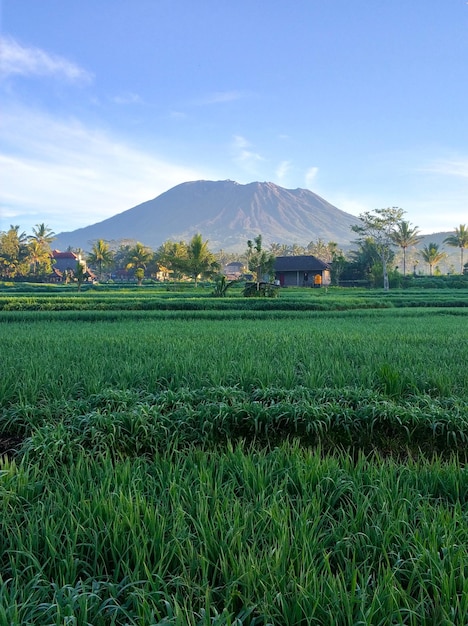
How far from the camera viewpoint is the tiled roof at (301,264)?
43.8m

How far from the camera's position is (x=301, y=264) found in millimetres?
44750

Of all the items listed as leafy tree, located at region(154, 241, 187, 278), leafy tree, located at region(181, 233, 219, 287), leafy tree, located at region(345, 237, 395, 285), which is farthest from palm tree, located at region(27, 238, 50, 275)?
leafy tree, located at region(345, 237, 395, 285)

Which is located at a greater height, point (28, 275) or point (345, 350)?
point (28, 275)

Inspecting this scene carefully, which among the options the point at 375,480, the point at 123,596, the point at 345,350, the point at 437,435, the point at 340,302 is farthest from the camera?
the point at 340,302

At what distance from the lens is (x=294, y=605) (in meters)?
1.42

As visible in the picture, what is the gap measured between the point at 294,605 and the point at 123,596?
2.18 feet

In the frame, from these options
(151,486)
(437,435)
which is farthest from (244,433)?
(437,435)

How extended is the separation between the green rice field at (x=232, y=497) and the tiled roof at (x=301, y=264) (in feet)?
130

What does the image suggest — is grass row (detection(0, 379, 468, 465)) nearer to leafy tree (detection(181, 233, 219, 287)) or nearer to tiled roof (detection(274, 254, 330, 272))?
leafy tree (detection(181, 233, 219, 287))

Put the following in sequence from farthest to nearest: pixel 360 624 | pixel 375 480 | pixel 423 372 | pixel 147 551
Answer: pixel 423 372, pixel 375 480, pixel 147 551, pixel 360 624

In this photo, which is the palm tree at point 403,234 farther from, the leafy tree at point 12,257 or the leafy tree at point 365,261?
the leafy tree at point 12,257

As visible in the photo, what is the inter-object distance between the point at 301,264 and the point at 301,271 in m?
0.80

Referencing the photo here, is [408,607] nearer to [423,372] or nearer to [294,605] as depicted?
[294,605]

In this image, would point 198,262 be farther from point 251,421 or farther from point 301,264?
point 251,421
